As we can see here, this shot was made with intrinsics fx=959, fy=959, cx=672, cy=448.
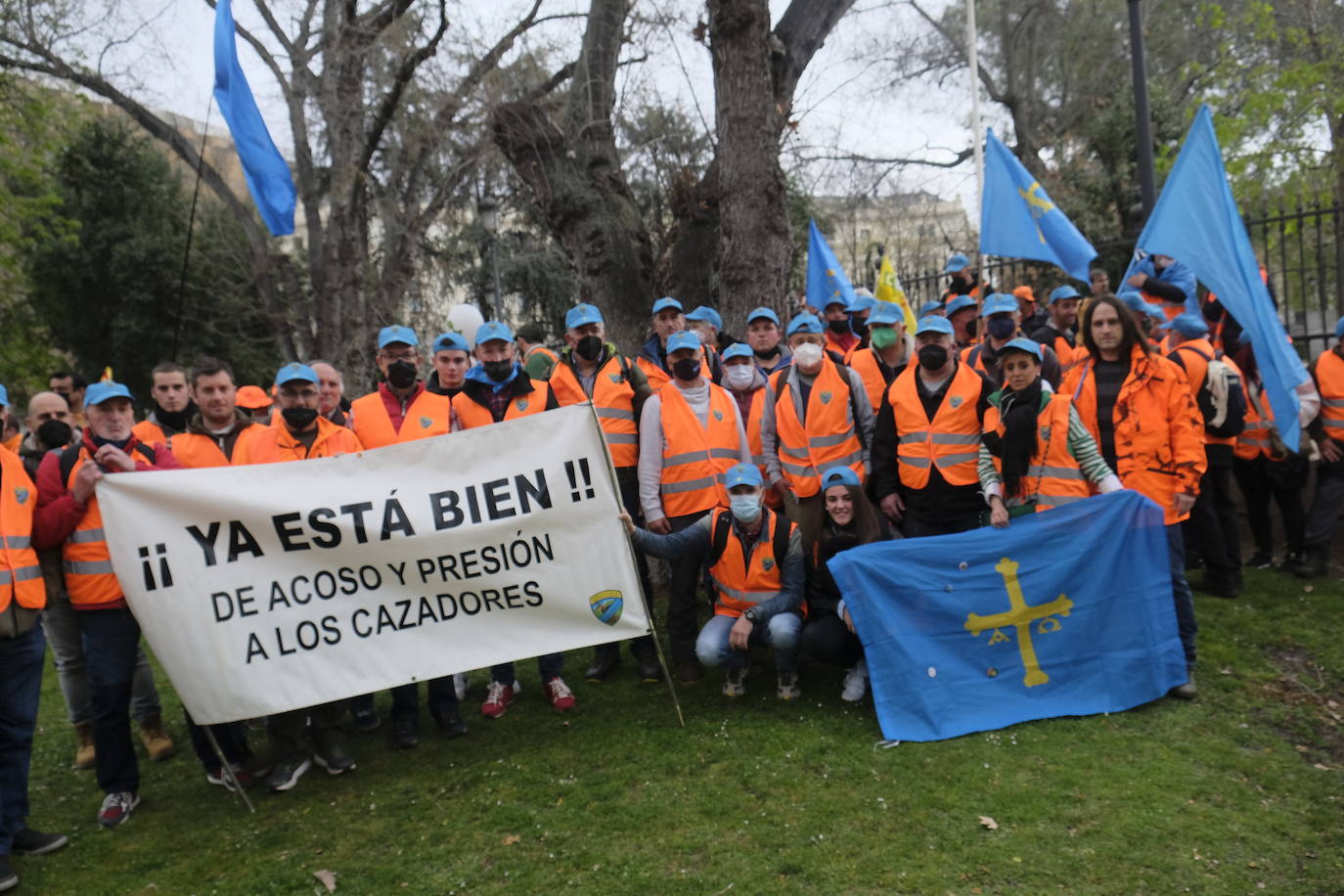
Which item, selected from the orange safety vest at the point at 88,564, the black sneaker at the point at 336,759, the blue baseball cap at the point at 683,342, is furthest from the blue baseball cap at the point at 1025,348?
the orange safety vest at the point at 88,564

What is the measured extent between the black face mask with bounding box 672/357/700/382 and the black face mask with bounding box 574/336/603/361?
626mm

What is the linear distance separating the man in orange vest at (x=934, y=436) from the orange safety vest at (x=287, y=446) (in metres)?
3.28

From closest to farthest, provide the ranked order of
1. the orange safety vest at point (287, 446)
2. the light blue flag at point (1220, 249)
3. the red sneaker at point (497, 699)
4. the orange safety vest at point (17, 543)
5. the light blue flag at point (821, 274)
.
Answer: the orange safety vest at point (17, 543)
the orange safety vest at point (287, 446)
the red sneaker at point (497, 699)
the light blue flag at point (1220, 249)
the light blue flag at point (821, 274)

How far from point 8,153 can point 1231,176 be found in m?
20.6

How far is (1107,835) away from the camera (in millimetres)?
4121

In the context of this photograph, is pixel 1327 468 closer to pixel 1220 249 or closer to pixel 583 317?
pixel 1220 249

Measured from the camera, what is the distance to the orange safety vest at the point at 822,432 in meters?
6.23

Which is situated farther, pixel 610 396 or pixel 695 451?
pixel 610 396

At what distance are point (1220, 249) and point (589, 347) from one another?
171 inches

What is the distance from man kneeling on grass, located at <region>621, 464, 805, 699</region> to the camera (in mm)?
5734

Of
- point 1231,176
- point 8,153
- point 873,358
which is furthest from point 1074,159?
point 8,153

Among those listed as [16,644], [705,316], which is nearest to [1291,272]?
[705,316]

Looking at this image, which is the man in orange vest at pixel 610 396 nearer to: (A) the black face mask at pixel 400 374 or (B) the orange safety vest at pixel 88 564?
(A) the black face mask at pixel 400 374

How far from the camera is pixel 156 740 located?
616 cm
